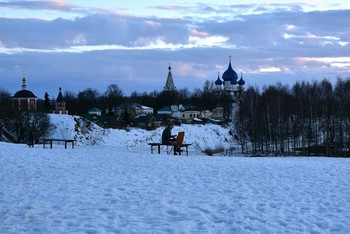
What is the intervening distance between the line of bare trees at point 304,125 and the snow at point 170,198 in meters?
35.7

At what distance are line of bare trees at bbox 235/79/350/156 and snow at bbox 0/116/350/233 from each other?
35.7 m

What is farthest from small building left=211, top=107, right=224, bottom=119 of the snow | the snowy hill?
the snow

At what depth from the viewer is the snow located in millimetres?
7457

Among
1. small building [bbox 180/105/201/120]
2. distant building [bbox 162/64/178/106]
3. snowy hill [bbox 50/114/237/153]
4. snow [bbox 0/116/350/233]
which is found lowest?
snow [bbox 0/116/350/233]

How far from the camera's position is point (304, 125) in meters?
58.3

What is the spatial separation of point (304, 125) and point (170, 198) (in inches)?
2014

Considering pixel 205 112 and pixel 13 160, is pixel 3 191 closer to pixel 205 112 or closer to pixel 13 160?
pixel 13 160

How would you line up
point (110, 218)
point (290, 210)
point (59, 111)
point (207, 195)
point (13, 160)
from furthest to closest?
point (59, 111)
point (13, 160)
point (207, 195)
point (290, 210)
point (110, 218)

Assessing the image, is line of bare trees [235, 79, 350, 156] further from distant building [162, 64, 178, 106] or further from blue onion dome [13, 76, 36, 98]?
distant building [162, 64, 178, 106]

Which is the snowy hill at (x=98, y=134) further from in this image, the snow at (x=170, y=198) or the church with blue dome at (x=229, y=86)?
the church with blue dome at (x=229, y=86)

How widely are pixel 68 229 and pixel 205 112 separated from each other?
110 metres

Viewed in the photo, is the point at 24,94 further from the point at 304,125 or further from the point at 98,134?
the point at 304,125

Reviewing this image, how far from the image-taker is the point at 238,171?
14.3 meters

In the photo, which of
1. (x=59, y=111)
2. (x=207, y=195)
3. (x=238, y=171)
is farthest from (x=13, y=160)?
(x=59, y=111)
